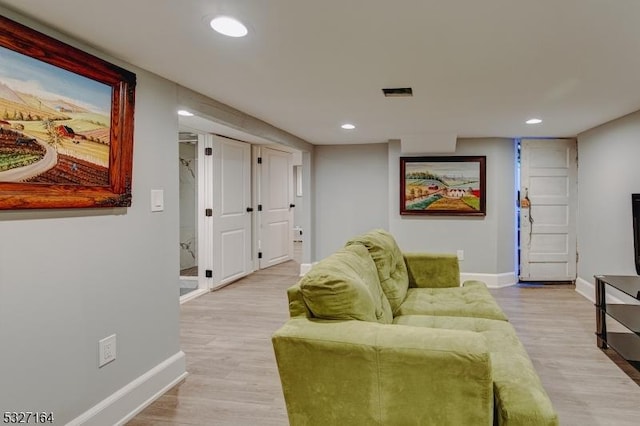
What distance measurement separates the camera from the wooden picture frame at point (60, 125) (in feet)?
5.09

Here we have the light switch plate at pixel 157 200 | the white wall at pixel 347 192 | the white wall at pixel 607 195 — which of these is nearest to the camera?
the light switch plate at pixel 157 200

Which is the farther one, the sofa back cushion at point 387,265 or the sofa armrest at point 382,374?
the sofa back cushion at point 387,265

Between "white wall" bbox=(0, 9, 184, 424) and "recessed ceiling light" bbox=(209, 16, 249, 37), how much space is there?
0.77 metres

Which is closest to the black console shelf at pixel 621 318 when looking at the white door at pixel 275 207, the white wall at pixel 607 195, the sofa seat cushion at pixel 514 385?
the white wall at pixel 607 195

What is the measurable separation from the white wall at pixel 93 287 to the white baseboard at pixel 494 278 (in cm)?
391

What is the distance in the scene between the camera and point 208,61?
2.20 metres

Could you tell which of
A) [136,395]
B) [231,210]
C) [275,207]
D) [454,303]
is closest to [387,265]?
[454,303]

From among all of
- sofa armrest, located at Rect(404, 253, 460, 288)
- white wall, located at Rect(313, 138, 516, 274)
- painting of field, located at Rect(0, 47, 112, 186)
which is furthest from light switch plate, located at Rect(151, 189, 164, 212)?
white wall, located at Rect(313, 138, 516, 274)

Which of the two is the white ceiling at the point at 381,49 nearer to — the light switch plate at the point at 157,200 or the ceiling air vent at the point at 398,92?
the ceiling air vent at the point at 398,92

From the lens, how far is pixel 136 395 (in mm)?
2201

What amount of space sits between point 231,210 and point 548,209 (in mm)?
4300

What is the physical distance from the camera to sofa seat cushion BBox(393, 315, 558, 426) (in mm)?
1354

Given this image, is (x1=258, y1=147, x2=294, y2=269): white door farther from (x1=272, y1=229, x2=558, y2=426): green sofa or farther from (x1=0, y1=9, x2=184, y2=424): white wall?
(x1=272, y1=229, x2=558, y2=426): green sofa

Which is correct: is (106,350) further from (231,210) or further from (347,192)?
(347,192)
